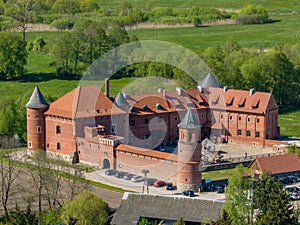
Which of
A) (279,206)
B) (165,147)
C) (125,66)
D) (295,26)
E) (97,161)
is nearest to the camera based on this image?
Answer: (279,206)

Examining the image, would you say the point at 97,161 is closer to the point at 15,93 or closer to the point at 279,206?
the point at 279,206

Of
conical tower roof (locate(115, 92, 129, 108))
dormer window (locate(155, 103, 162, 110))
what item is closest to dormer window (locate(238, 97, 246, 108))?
dormer window (locate(155, 103, 162, 110))

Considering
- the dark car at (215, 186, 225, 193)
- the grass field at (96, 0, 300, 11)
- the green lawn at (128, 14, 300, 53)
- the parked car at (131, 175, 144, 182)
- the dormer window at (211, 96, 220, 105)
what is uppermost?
the grass field at (96, 0, 300, 11)

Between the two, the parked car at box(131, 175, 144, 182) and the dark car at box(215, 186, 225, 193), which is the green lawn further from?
the dark car at box(215, 186, 225, 193)

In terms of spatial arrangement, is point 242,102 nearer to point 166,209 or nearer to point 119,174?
point 119,174

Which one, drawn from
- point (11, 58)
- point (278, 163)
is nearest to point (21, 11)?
point (11, 58)

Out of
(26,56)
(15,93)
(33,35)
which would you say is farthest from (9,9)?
(15,93)

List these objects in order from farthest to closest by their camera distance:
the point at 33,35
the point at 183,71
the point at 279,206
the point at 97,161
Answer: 1. the point at 33,35
2. the point at 183,71
3. the point at 97,161
4. the point at 279,206
